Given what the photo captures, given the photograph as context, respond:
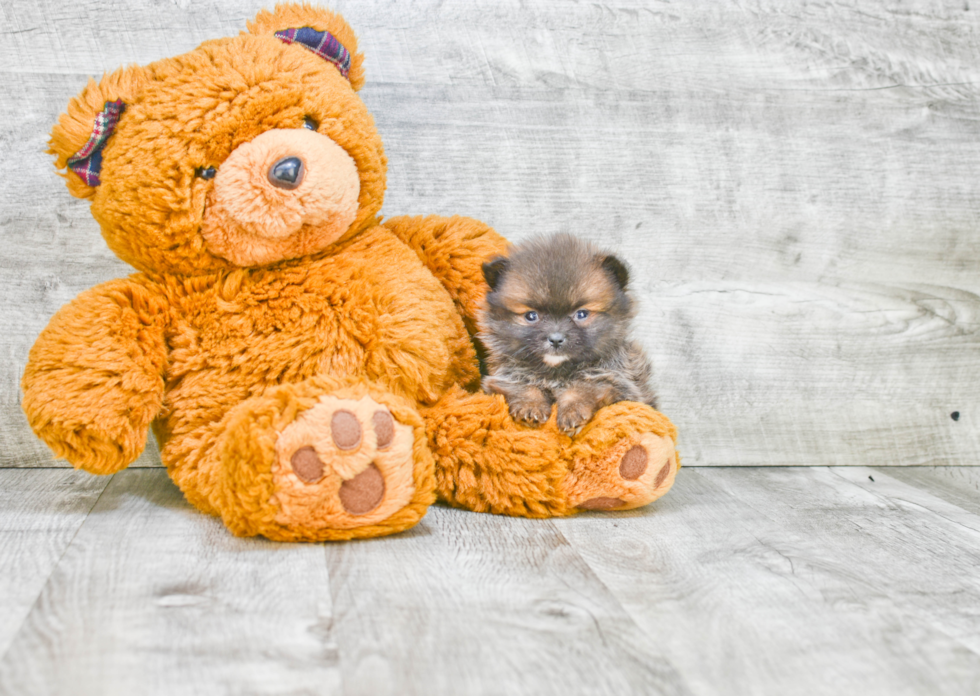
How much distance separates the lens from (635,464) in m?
1.49

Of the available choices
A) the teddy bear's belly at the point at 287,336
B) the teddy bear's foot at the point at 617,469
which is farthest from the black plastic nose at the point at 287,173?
the teddy bear's foot at the point at 617,469

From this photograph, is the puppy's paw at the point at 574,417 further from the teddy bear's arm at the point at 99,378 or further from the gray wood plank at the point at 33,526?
the gray wood plank at the point at 33,526

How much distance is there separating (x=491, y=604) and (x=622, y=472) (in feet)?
1.45

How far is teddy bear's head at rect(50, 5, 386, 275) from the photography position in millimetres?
1325

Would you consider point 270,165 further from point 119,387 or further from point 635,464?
point 635,464

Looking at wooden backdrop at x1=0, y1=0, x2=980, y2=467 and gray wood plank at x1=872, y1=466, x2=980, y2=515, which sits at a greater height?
wooden backdrop at x1=0, y1=0, x2=980, y2=467

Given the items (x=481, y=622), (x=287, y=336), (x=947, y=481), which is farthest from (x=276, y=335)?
(x=947, y=481)

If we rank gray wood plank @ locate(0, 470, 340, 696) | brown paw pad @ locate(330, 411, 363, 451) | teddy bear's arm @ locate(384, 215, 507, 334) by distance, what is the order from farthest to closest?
teddy bear's arm @ locate(384, 215, 507, 334), brown paw pad @ locate(330, 411, 363, 451), gray wood plank @ locate(0, 470, 340, 696)

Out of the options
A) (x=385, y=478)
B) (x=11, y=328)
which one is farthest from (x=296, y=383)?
(x=11, y=328)

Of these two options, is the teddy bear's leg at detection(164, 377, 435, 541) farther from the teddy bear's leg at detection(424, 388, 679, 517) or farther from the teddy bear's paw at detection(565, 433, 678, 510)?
the teddy bear's paw at detection(565, 433, 678, 510)

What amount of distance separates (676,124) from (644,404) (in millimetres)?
755

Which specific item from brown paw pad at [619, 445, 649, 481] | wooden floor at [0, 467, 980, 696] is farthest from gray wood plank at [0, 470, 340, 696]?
brown paw pad at [619, 445, 649, 481]

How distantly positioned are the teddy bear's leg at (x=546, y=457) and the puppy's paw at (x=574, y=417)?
1cm

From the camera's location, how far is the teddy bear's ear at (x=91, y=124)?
133 centimetres
